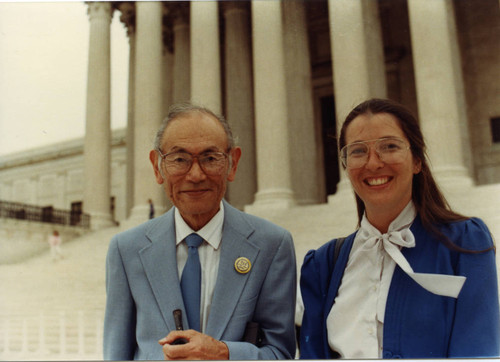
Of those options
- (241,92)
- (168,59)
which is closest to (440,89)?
(241,92)

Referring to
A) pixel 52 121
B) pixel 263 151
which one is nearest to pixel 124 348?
pixel 52 121

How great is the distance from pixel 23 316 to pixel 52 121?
11.2 ft

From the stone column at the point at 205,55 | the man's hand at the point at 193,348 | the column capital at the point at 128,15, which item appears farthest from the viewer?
the column capital at the point at 128,15

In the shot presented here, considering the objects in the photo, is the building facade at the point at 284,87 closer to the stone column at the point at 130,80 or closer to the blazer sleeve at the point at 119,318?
the stone column at the point at 130,80

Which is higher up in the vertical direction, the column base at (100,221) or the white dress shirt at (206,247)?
the column base at (100,221)

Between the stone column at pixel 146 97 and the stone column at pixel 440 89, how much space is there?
7865 mm

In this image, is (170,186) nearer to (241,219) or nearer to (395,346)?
(241,219)

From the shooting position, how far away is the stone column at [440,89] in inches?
529

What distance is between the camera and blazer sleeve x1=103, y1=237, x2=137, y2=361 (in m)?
3.73

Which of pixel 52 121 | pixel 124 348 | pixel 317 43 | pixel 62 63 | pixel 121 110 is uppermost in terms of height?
pixel 317 43

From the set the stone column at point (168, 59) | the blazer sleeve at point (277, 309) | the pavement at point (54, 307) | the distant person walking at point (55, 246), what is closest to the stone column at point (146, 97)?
the stone column at point (168, 59)

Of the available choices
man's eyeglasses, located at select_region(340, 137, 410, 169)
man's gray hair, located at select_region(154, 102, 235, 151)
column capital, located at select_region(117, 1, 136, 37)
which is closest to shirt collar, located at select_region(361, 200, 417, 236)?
man's eyeglasses, located at select_region(340, 137, 410, 169)

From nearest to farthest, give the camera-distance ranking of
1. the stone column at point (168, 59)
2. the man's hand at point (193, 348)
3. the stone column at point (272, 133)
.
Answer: the man's hand at point (193, 348), the stone column at point (272, 133), the stone column at point (168, 59)

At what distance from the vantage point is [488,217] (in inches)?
235
